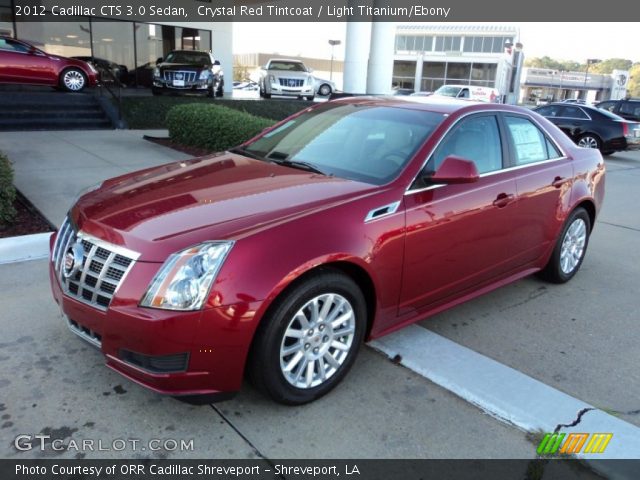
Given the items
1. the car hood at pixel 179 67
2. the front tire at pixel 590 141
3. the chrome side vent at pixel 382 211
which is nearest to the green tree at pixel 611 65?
the front tire at pixel 590 141

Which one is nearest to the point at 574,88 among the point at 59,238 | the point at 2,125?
the point at 2,125

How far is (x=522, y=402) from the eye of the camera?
3.18 metres

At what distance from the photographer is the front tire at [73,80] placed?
1409cm

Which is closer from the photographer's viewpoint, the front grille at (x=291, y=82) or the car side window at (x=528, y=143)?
→ the car side window at (x=528, y=143)

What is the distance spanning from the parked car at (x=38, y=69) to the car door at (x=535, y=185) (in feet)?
42.4

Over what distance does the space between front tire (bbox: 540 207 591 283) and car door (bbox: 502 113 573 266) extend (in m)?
0.22

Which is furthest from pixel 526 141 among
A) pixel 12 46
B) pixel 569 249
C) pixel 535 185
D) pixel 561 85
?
pixel 561 85

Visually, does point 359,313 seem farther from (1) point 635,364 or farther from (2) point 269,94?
(2) point 269,94

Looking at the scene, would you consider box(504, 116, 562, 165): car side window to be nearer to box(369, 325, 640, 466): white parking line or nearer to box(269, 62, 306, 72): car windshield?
box(369, 325, 640, 466): white parking line

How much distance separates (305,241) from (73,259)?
1.28 m

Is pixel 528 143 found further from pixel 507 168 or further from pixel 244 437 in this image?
pixel 244 437

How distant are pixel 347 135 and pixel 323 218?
4.10 ft

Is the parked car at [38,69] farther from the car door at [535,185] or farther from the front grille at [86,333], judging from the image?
the car door at [535,185]

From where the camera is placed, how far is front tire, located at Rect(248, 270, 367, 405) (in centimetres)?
279
